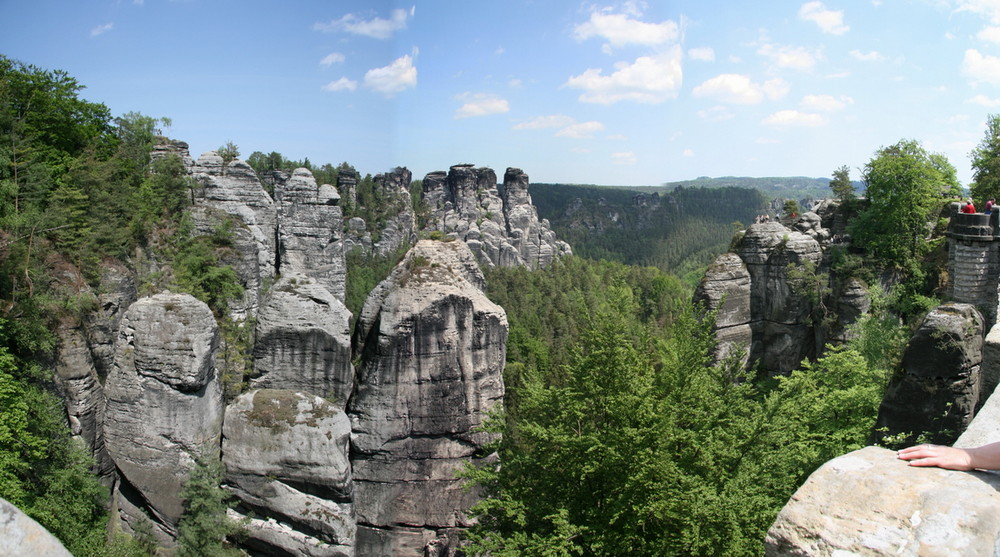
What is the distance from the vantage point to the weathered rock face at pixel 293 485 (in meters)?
17.5

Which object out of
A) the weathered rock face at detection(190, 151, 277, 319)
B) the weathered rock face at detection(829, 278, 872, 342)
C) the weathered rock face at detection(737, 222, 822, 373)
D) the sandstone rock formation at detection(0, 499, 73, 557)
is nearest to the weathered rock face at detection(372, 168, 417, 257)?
the weathered rock face at detection(190, 151, 277, 319)

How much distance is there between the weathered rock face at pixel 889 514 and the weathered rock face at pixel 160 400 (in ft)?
57.0

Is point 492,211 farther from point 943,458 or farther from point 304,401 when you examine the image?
point 943,458

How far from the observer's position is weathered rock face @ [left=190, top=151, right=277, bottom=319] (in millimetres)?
21844

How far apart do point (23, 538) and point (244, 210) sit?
22650mm

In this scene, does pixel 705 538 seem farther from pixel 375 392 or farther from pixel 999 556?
pixel 375 392

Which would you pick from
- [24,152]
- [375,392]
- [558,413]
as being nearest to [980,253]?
[558,413]

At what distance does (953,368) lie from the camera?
848 centimetres

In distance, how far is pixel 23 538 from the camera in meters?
2.37

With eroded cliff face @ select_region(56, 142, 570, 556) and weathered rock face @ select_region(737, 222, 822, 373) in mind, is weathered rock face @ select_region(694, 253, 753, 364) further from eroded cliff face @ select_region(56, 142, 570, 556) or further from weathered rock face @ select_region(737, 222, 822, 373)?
eroded cliff face @ select_region(56, 142, 570, 556)

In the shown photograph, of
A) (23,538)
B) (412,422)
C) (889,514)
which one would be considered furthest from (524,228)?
(23,538)

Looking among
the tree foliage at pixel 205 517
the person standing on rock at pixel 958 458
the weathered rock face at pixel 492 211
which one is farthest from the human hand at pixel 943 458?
the weathered rock face at pixel 492 211

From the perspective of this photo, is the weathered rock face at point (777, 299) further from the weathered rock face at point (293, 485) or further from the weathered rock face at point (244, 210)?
the weathered rock face at point (244, 210)

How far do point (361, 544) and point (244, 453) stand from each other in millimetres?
4386
